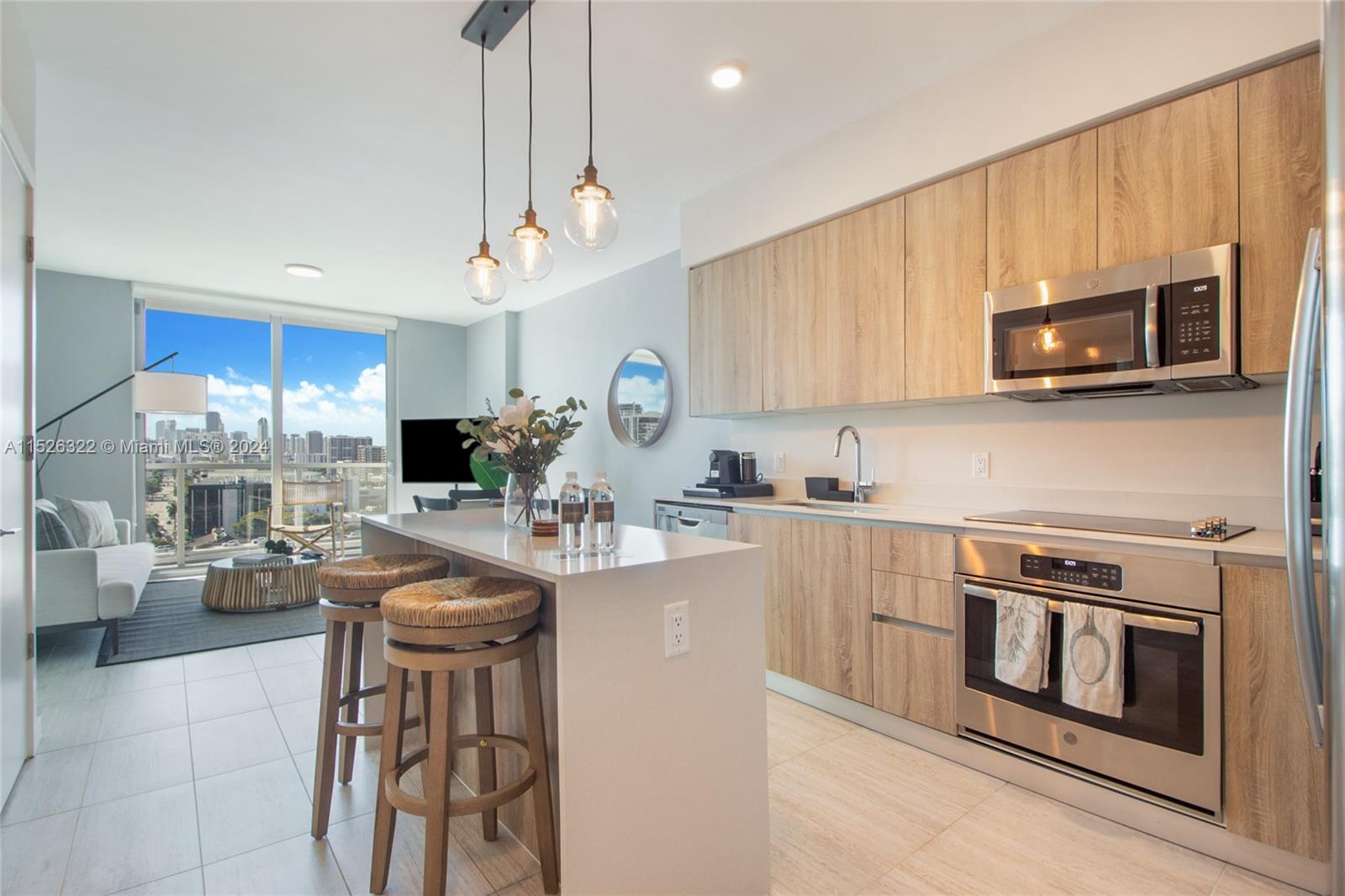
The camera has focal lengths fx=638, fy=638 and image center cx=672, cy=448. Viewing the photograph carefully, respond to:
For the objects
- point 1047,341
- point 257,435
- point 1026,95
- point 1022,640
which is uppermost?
point 1026,95

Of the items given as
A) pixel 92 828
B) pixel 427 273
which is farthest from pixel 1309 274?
pixel 427 273

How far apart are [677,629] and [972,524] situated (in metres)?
1.35

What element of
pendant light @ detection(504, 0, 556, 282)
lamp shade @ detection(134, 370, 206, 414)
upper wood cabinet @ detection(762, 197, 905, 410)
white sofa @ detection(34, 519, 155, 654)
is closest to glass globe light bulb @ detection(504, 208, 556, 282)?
pendant light @ detection(504, 0, 556, 282)

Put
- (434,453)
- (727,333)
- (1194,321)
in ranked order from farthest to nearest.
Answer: (434,453) < (727,333) < (1194,321)

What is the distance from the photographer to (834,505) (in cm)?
312

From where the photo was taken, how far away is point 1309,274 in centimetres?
112

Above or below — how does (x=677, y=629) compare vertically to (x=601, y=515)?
below

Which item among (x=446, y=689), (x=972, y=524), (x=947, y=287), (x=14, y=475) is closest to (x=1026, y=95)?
(x=947, y=287)

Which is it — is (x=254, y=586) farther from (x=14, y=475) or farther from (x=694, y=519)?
(x=694, y=519)

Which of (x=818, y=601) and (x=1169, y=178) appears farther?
(x=818, y=601)

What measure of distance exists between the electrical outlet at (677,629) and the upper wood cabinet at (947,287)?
167cm

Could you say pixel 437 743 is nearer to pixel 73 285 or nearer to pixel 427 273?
pixel 427 273

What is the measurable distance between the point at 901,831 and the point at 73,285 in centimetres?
679

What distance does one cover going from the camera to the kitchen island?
1351 mm
